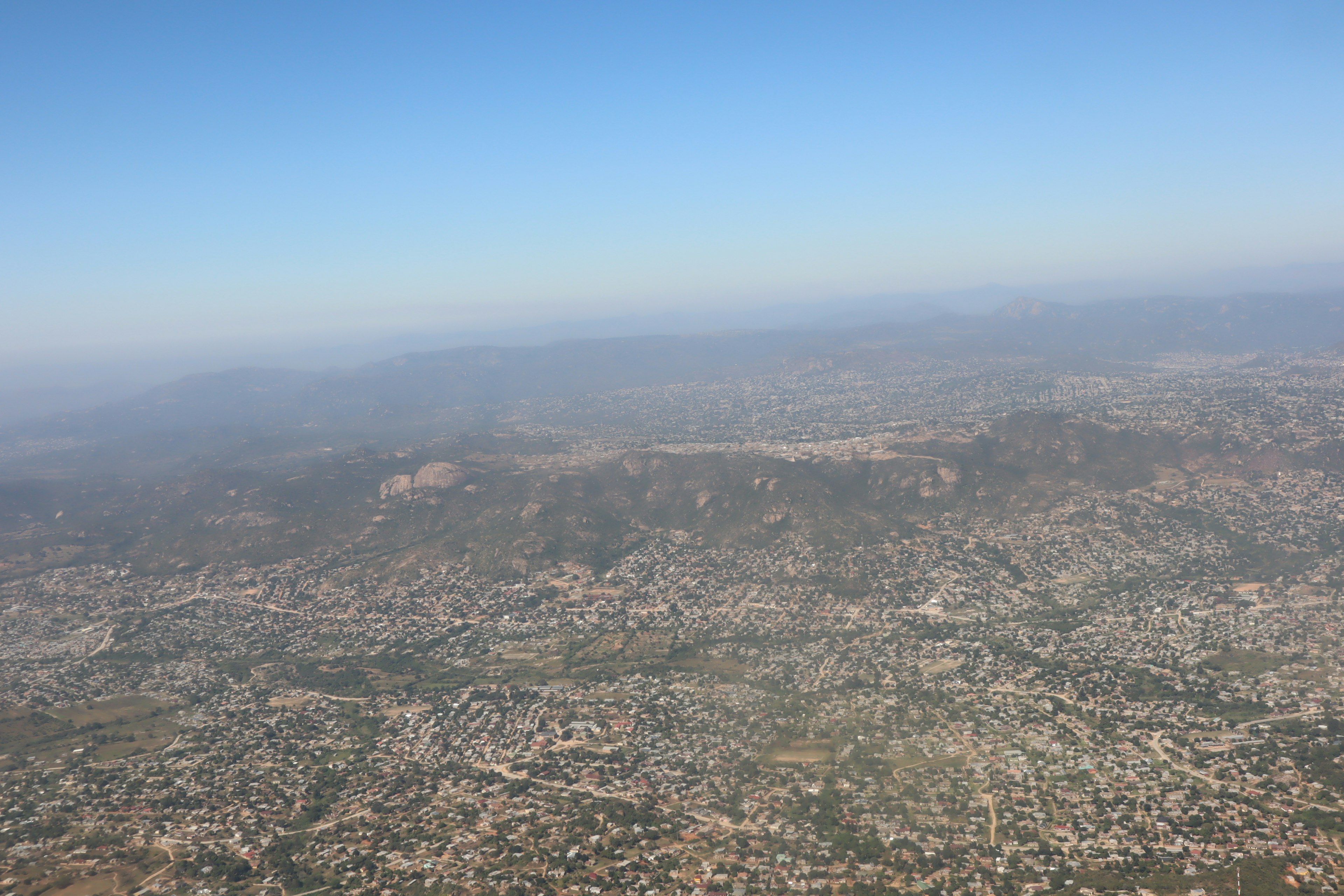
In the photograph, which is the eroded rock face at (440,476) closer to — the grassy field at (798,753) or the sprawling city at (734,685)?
the sprawling city at (734,685)

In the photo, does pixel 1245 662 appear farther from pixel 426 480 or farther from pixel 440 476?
pixel 426 480

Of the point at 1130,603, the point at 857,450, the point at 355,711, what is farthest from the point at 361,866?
the point at 857,450

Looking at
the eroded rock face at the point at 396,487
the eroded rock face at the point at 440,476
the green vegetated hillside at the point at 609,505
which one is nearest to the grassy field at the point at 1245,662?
the green vegetated hillside at the point at 609,505

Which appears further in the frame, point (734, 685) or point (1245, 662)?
point (734, 685)

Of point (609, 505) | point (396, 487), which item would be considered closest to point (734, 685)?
point (609, 505)

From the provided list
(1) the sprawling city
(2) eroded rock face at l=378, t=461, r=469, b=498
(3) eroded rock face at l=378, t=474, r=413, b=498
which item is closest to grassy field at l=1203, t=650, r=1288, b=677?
(1) the sprawling city

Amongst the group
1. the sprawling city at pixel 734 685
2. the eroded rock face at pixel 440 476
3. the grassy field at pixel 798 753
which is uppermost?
the eroded rock face at pixel 440 476

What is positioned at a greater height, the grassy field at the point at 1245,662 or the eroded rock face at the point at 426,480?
the eroded rock face at the point at 426,480

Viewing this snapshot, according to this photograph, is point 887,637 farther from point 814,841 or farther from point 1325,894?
point 1325,894
